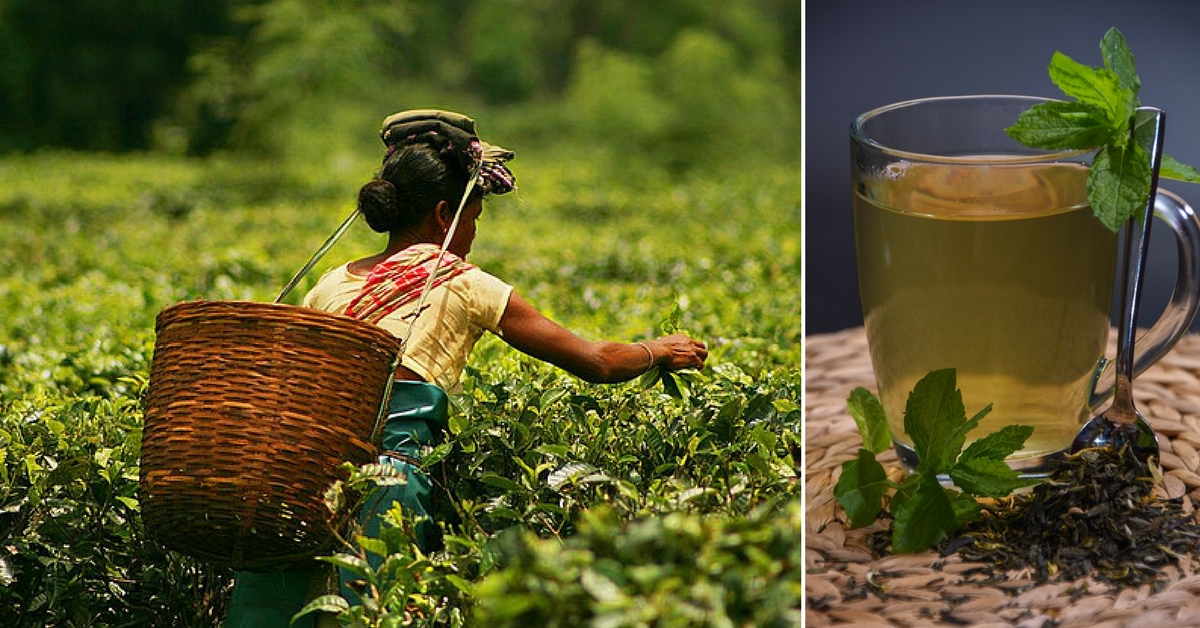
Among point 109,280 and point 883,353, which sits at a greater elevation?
point 883,353

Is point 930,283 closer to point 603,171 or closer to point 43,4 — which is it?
point 603,171

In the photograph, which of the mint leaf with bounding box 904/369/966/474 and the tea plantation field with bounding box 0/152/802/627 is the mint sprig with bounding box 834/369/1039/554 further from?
the tea plantation field with bounding box 0/152/802/627

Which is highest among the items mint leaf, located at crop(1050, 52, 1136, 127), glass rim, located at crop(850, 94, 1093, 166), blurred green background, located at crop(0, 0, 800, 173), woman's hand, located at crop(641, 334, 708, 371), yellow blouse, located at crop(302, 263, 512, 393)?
mint leaf, located at crop(1050, 52, 1136, 127)

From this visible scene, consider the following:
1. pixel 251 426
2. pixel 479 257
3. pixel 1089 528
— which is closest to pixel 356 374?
pixel 251 426

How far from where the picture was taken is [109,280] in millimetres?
3604

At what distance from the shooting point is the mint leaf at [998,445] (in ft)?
4.85

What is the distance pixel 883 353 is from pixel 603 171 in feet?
16.1

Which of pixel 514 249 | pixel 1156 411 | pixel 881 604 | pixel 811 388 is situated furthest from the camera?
pixel 514 249

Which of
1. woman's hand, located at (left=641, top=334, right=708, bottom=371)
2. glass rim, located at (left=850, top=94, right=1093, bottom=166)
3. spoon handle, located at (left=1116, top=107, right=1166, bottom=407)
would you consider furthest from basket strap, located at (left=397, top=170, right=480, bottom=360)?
spoon handle, located at (left=1116, top=107, right=1166, bottom=407)

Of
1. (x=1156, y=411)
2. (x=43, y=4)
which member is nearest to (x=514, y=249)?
(x=1156, y=411)

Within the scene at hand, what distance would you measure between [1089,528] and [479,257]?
2.83m

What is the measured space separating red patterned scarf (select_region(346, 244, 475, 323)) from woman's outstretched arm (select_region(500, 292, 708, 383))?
0.09 meters

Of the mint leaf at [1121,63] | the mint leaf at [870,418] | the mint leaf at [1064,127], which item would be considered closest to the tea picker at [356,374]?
the mint leaf at [870,418]

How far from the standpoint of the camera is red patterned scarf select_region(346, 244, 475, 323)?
5.32 feet
